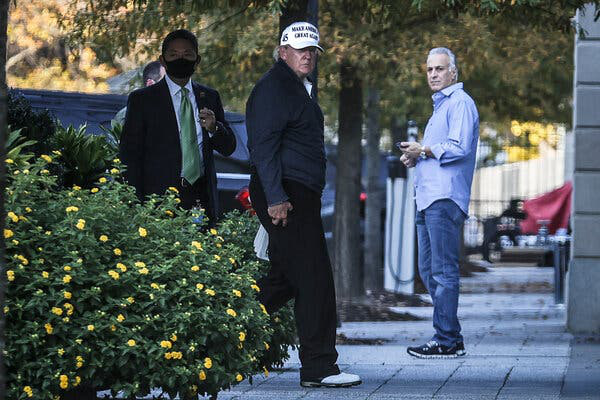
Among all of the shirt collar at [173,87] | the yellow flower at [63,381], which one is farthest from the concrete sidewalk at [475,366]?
the yellow flower at [63,381]

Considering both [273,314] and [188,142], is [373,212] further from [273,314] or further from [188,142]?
[273,314]

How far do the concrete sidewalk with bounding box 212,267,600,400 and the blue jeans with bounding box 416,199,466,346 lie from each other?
0.73ft

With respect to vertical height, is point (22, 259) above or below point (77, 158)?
below

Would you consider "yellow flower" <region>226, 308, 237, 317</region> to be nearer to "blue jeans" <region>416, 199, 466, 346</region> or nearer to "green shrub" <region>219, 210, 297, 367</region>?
"green shrub" <region>219, 210, 297, 367</region>

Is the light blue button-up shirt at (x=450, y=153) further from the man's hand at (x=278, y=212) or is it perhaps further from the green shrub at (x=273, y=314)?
the man's hand at (x=278, y=212)

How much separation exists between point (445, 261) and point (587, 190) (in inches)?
109

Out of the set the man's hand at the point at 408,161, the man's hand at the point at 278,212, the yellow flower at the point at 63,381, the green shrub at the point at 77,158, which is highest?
the man's hand at the point at 408,161

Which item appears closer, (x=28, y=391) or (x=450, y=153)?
(x=28, y=391)

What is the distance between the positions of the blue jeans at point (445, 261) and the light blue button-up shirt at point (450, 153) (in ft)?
0.20

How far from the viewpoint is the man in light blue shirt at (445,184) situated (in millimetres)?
9328

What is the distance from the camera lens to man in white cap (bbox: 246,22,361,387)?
24.1 feet

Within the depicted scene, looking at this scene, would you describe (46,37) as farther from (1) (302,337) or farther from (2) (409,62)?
(1) (302,337)

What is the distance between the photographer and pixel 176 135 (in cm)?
786

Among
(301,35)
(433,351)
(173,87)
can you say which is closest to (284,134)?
(301,35)
